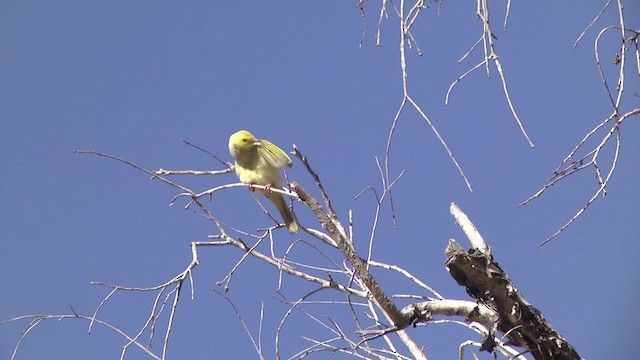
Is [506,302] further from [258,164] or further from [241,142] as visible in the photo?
[241,142]

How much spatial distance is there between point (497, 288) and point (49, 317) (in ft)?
5.87

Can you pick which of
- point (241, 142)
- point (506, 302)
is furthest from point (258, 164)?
point (506, 302)

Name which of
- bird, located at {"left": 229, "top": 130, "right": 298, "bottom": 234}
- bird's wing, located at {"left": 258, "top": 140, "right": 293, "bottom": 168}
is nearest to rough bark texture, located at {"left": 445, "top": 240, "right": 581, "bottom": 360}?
bird's wing, located at {"left": 258, "top": 140, "right": 293, "bottom": 168}

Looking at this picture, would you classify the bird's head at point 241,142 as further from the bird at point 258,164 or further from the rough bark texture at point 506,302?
the rough bark texture at point 506,302

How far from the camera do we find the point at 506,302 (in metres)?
3.06

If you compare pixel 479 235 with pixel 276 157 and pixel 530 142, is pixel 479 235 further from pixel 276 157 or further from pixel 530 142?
pixel 276 157

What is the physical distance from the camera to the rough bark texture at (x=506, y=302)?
302 cm

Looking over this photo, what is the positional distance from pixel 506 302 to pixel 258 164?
245 cm

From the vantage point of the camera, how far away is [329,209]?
316 cm

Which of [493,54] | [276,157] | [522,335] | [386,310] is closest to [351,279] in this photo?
[386,310]

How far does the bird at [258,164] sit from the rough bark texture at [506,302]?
6.56ft

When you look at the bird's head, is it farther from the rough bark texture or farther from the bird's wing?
the rough bark texture

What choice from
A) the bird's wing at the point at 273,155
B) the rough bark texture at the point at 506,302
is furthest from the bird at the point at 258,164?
the rough bark texture at the point at 506,302

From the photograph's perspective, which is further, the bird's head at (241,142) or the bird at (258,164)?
the bird's head at (241,142)
